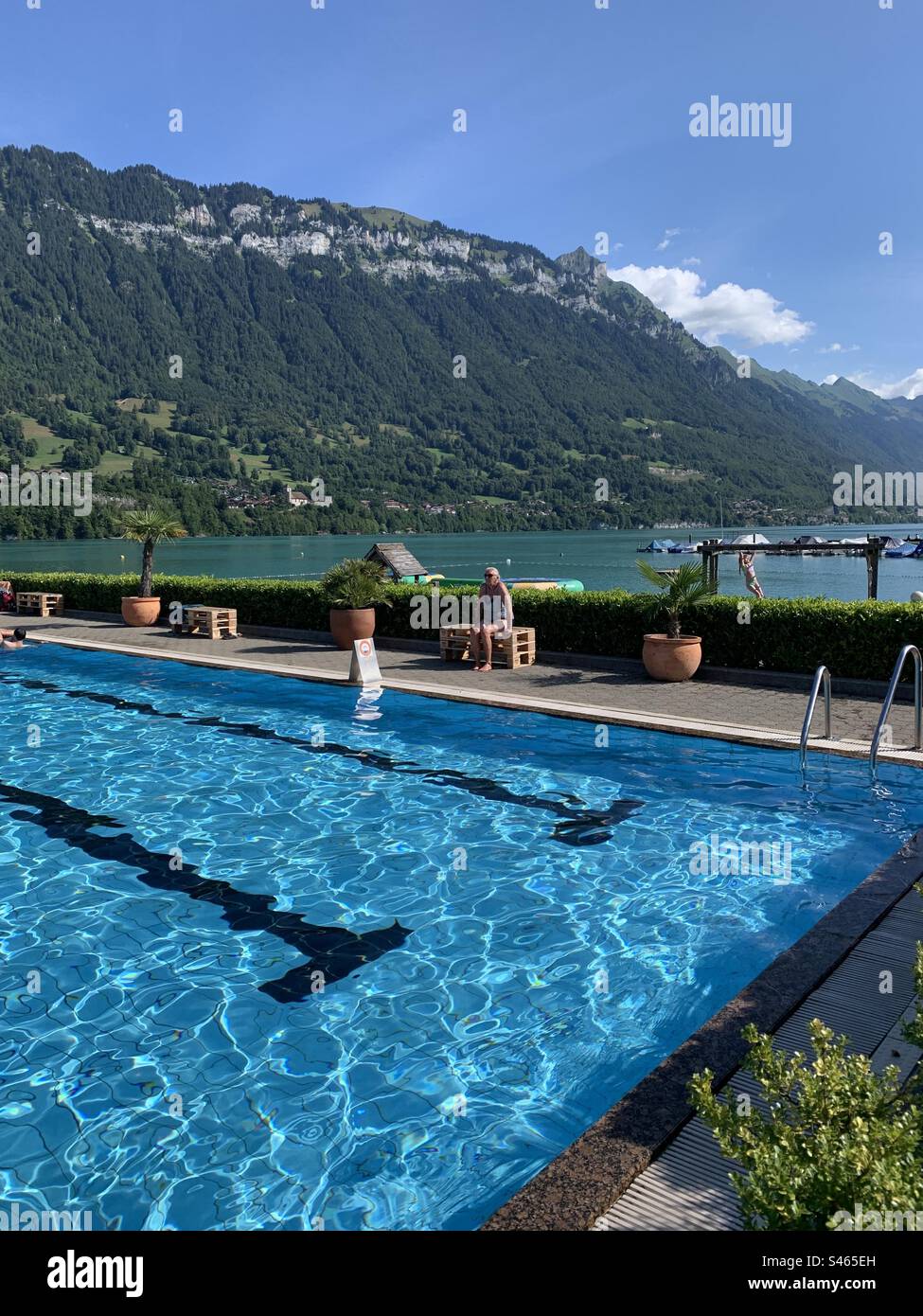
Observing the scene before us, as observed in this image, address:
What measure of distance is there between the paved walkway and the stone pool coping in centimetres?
456

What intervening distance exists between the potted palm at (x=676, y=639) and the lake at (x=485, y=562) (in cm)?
4741

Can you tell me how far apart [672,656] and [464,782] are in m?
5.42

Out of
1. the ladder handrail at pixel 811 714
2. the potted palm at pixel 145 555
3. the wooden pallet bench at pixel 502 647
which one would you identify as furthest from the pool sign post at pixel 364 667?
the potted palm at pixel 145 555

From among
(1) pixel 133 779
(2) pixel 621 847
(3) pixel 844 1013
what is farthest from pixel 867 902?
(1) pixel 133 779

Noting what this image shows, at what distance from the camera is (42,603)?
26.8 m

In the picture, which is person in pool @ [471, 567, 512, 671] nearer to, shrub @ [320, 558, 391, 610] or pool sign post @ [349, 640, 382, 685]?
pool sign post @ [349, 640, 382, 685]

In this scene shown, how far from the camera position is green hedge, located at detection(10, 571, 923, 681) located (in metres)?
12.9

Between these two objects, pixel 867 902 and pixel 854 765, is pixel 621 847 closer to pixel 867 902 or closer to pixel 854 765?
pixel 867 902

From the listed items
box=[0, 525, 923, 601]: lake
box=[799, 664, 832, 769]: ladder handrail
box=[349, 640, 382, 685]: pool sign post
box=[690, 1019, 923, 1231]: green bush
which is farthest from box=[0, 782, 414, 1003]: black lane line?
box=[0, 525, 923, 601]: lake

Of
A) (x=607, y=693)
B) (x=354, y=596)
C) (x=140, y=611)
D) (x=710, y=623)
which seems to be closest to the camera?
(x=607, y=693)

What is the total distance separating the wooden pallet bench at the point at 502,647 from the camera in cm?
1584
